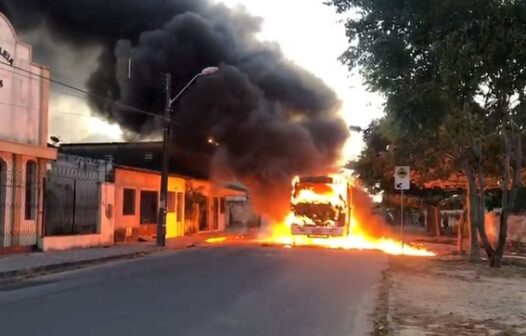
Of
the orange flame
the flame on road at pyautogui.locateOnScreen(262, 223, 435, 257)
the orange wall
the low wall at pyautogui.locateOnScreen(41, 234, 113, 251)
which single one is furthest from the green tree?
the orange wall

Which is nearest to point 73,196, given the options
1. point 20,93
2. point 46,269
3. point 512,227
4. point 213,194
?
point 20,93

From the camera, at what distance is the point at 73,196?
22812mm

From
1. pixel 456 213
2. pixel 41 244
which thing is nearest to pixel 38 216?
pixel 41 244

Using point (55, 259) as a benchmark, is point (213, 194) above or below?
above

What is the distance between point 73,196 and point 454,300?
15.1 meters

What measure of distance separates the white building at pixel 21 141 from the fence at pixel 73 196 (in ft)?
2.43

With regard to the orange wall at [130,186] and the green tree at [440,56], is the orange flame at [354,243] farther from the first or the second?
the green tree at [440,56]

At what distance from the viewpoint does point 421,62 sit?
6.76m

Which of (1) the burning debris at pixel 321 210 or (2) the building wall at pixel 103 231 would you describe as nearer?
(2) the building wall at pixel 103 231

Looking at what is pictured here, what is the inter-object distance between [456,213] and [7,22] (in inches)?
1666

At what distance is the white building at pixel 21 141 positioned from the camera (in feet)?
62.2

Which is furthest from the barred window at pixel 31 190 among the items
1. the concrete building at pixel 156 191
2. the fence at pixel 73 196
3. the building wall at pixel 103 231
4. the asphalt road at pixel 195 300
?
the concrete building at pixel 156 191

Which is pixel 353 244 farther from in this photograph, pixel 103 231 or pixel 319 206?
pixel 103 231

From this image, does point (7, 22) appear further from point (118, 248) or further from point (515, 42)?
point (515, 42)
